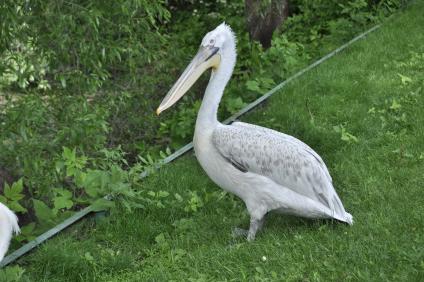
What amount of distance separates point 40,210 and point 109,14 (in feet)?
4.93

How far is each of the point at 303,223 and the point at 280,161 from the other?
0.48 metres

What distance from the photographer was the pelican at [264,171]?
4.23 metres

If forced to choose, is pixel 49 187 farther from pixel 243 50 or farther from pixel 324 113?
pixel 243 50

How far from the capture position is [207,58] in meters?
4.60

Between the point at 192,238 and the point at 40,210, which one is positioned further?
the point at 40,210

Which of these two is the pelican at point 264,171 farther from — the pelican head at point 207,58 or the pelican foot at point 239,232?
the pelican head at point 207,58

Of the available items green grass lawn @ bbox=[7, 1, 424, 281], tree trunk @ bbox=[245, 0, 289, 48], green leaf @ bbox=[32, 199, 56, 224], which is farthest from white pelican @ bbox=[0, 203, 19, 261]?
tree trunk @ bbox=[245, 0, 289, 48]

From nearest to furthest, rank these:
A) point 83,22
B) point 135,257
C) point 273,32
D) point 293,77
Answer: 1. point 135,257
2. point 83,22
3. point 293,77
4. point 273,32

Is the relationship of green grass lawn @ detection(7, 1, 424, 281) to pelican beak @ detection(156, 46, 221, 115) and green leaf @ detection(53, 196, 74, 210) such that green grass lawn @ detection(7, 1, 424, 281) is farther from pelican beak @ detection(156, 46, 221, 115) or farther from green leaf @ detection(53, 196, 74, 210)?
pelican beak @ detection(156, 46, 221, 115)

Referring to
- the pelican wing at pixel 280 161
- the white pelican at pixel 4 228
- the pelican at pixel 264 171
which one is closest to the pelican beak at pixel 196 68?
the pelican at pixel 264 171

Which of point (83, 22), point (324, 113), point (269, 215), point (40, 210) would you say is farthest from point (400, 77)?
point (40, 210)

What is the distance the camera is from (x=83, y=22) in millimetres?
5090

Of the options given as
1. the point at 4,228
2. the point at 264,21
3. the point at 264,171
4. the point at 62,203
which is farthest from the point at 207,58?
the point at 264,21

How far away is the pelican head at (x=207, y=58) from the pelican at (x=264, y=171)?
0.25 m
